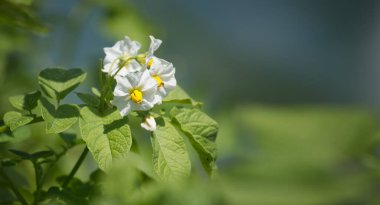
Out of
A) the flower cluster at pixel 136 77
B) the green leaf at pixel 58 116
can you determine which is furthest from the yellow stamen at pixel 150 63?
the green leaf at pixel 58 116

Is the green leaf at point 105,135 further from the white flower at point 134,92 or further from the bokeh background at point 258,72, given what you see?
the bokeh background at point 258,72

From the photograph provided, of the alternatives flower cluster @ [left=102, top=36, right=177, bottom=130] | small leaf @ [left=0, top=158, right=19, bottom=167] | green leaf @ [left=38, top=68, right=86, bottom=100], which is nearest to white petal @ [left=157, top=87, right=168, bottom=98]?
Answer: flower cluster @ [left=102, top=36, right=177, bottom=130]

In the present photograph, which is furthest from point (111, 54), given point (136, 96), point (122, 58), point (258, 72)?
point (258, 72)

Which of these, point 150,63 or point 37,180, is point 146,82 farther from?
point 37,180

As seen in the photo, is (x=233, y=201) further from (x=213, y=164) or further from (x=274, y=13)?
(x=274, y=13)

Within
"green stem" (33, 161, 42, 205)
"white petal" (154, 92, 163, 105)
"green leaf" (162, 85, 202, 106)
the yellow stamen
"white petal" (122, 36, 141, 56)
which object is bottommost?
"green stem" (33, 161, 42, 205)

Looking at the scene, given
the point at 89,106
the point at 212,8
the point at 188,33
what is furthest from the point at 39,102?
the point at 212,8

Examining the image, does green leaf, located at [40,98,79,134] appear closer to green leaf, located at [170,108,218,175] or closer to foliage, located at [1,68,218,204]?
foliage, located at [1,68,218,204]
